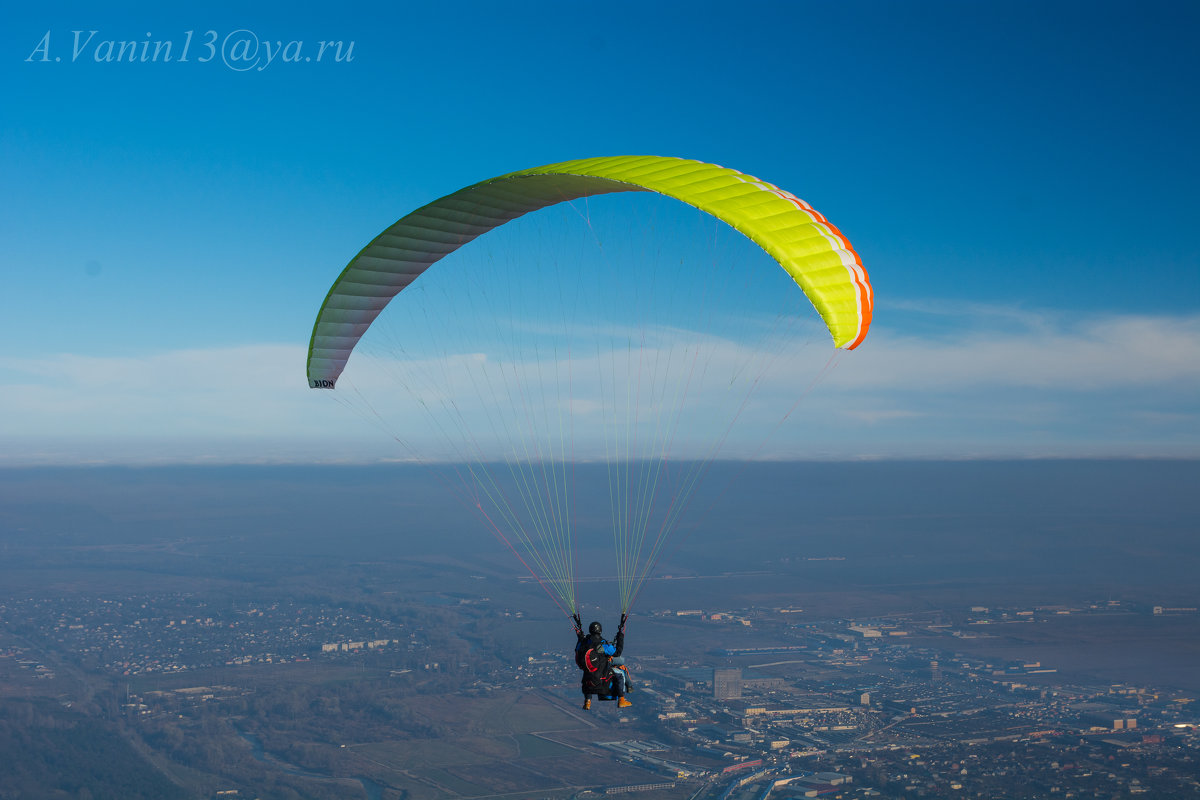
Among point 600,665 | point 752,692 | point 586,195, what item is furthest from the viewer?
point 752,692

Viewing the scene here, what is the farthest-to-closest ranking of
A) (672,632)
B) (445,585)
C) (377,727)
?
1. (445,585)
2. (672,632)
3. (377,727)

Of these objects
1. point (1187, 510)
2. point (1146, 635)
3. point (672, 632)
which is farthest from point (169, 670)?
point (1187, 510)

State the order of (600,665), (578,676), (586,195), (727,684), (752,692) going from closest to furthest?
(600,665)
(586,195)
(752,692)
(727,684)
(578,676)

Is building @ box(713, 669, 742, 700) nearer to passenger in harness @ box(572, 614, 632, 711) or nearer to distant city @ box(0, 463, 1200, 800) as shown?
distant city @ box(0, 463, 1200, 800)

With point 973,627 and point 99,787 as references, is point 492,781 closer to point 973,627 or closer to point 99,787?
point 99,787

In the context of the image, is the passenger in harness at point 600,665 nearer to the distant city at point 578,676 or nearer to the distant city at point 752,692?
the distant city at point 578,676

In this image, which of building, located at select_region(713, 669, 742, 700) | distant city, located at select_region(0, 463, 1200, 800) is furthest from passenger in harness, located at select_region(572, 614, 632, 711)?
building, located at select_region(713, 669, 742, 700)

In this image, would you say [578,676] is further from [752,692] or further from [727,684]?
[752,692]

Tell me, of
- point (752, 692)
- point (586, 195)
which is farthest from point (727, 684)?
point (586, 195)

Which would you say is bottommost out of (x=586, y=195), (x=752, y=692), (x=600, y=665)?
(x=752, y=692)
